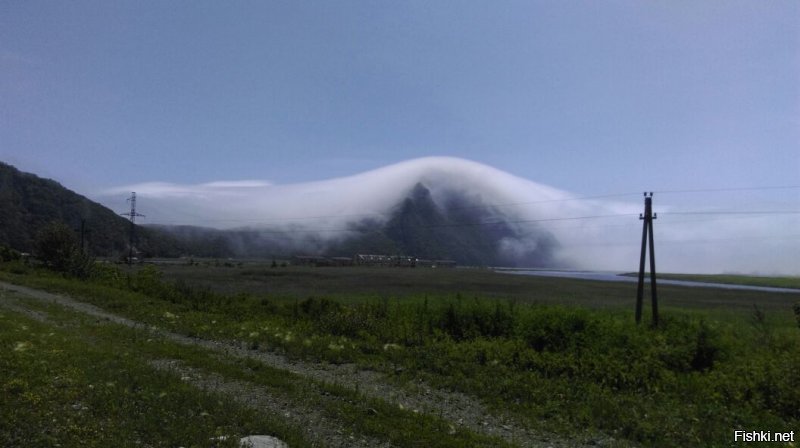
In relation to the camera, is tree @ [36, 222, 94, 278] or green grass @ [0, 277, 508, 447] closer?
green grass @ [0, 277, 508, 447]

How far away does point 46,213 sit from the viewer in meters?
108

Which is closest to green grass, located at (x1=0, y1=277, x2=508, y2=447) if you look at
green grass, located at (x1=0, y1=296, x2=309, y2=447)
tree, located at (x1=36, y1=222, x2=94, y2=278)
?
green grass, located at (x1=0, y1=296, x2=309, y2=447)

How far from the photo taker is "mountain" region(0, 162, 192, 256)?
100375 millimetres

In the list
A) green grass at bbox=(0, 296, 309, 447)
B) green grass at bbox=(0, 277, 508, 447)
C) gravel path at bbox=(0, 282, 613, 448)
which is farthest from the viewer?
gravel path at bbox=(0, 282, 613, 448)

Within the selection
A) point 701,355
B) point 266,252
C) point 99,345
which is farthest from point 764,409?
point 266,252

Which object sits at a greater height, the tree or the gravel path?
the tree

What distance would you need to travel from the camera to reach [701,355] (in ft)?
46.8

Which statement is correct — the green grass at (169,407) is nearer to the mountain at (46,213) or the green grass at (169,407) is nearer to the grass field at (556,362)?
the grass field at (556,362)

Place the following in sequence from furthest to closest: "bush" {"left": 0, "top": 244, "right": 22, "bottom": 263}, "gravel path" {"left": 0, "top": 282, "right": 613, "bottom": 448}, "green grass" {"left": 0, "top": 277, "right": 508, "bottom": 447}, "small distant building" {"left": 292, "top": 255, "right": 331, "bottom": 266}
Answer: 1. "small distant building" {"left": 292, "top": 255, "right": 331, "bottom": 266}
2. "bush" {"left": 0, "top": 244, "right": 22, "bottom": 263}
3. "gravel path" {"left": 0, "top": 282, "right": 613, "bottom": 448}
4. "green grass" {"left": 0, "top": 277, "right": 508, "bottom": 447}

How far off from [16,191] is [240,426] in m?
130

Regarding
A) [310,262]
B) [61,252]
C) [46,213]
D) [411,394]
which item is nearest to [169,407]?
[411,394]

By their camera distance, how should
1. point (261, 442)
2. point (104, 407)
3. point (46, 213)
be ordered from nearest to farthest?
point (261, 442), point (104, 407), point (46, 213)

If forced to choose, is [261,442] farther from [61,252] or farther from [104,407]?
[61,252]

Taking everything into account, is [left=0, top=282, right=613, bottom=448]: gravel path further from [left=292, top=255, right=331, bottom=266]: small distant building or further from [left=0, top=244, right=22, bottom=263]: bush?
[left=292, top=255, right=331, bottom=266]: small distant building
